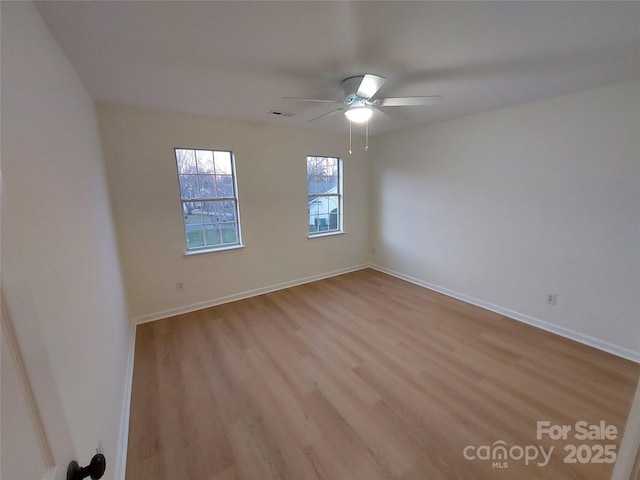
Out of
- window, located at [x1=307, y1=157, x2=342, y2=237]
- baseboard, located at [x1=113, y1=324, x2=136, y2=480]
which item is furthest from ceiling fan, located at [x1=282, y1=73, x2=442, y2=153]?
baseboard, located at [x1=113, y1=324, x2=136, y2=480]

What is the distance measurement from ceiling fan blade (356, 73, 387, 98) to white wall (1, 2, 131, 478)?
5.96 ft

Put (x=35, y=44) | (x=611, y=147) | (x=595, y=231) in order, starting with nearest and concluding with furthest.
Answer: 1. (x=35, y=44)
2. (x=611, y=147)
3. (x=595, y=231)

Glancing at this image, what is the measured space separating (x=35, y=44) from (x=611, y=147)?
13.1 feet

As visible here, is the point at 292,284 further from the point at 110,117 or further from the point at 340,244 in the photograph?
the point at 110,117

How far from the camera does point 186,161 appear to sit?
3172 mm

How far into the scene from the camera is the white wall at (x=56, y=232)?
0.81 metres

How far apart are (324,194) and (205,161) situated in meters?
1.89

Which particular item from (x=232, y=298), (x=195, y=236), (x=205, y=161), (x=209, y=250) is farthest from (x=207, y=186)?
(x=232, y=298)

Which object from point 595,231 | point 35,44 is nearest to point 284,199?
point 35,44

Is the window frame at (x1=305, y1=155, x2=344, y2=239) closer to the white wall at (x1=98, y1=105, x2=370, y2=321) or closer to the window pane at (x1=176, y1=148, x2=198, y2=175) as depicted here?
the white wall at (x1=98, y1=105, x2=370, y2=321)

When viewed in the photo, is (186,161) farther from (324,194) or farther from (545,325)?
(545,325)

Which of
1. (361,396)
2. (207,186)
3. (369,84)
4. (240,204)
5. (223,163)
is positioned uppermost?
(369,84)

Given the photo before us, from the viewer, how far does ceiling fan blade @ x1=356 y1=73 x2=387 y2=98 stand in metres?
1.95

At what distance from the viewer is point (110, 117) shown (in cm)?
263
